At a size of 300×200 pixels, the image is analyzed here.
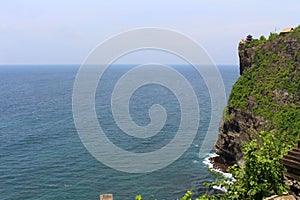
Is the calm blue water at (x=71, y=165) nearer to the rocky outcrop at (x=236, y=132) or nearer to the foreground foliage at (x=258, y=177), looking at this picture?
the rocky outcrop at (x=236, y=132)

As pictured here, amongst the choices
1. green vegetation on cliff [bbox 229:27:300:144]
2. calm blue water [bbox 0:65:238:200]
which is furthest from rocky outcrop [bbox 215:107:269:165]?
calm blue water [bbox 0:65:238:200]

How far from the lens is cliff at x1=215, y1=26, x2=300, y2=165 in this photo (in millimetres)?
48594

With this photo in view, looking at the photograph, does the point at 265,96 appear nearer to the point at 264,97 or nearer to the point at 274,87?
the point at 264,97

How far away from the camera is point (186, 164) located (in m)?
58.0

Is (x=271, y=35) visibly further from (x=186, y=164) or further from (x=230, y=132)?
(x=186, y=164)

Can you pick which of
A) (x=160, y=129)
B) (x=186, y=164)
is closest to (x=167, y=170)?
(x=186, y=164)

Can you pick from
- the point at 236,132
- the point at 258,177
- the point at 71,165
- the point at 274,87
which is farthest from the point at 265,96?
the point at 258,177

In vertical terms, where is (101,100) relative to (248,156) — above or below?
below

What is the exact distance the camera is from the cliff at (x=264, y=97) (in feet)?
159

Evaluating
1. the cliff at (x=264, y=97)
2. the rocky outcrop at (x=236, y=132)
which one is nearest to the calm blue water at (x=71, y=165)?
the rocky outcrop at (x=236, y=132)

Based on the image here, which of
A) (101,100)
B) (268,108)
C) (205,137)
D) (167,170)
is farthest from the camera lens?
(101,100)

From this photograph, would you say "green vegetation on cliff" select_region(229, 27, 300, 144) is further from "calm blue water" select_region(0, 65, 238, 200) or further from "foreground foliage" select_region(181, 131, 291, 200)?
"foreground foliage" select_region(181, 131, 291, 200)

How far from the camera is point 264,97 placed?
53625mm

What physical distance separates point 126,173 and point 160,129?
2716cm
